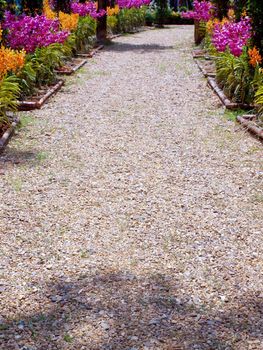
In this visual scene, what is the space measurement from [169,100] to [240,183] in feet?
15.0

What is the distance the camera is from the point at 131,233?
4.68 metres

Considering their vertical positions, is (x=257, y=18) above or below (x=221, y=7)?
above

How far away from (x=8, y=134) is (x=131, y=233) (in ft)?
10.6

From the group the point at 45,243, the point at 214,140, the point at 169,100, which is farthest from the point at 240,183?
the point at 169,100

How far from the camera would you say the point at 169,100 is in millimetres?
10234

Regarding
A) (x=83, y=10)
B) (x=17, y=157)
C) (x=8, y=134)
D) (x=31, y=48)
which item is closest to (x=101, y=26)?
(x=83, y=10)

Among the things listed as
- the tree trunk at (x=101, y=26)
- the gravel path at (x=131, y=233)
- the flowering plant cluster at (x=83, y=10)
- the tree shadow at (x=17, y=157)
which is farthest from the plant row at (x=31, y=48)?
the tree trunk at (x=101, y=26)

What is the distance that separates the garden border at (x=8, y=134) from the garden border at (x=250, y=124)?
3134 mm

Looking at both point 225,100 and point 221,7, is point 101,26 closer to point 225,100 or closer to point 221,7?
point 221,7

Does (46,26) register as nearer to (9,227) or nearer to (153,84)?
(153,84)

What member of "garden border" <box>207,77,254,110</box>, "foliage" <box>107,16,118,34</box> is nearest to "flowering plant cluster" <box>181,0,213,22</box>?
"garden border" <box>207,77,254,110</box>

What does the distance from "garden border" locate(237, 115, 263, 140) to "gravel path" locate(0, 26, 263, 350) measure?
0.13m

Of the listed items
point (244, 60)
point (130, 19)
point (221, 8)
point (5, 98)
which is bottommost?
point (130, 19)

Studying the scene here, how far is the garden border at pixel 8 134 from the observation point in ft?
22.7
